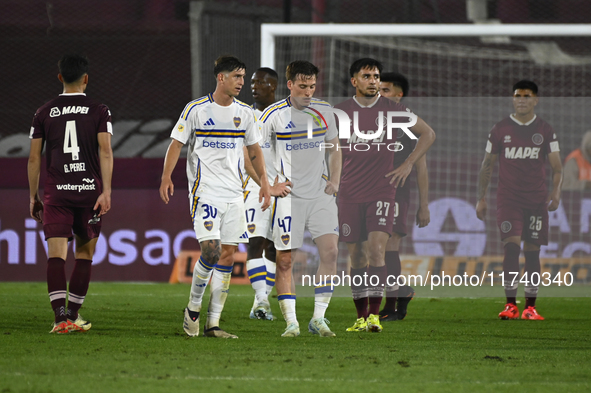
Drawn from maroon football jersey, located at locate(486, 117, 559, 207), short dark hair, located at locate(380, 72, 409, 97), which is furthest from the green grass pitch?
short dark hair, located at locate(380, 72, 409, 97)

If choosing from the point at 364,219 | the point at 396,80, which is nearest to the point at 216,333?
the point at 364,219

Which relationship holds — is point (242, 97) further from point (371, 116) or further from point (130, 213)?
point (371, 116)

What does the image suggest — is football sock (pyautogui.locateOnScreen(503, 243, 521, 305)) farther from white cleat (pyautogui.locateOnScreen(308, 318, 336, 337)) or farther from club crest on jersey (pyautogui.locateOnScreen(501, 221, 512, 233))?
white cleat (pyautogui.locateOnScreen(308, 318, 336, 337))

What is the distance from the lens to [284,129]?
19.1 ft

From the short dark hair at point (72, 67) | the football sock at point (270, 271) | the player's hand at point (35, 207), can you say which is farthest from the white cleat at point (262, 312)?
the short dark hair at point (72, 67)

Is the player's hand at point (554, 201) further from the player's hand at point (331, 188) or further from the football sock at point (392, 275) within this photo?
the player's hand at point (331, 188)

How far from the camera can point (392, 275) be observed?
24.3ft

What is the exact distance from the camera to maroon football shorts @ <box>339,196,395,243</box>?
21.2ft

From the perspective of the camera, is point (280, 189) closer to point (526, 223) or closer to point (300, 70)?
point (300, 70)

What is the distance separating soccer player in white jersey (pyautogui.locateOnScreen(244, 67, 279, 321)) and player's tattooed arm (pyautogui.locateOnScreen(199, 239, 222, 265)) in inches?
55.8

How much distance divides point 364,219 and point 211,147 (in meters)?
1.60

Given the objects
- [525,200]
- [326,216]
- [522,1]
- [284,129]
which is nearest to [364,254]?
[326,216]

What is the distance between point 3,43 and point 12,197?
17.2ft

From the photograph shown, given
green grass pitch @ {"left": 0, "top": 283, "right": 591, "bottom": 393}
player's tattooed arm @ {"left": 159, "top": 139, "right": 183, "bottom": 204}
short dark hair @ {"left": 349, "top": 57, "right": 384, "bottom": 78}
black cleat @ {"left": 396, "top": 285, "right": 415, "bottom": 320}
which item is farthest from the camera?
black cleat @ {"left": 396, "top": 285, "right": 415, "bottom": 320}
